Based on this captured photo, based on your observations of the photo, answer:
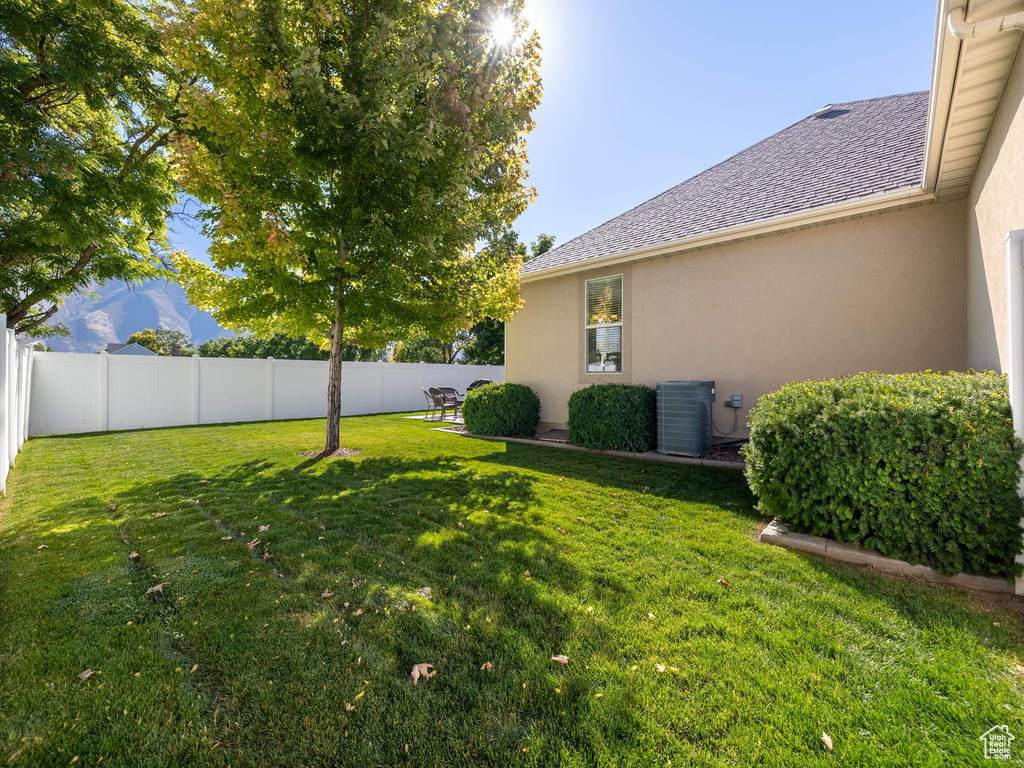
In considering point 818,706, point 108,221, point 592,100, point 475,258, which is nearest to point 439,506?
point 818,706

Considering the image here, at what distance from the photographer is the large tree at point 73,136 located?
4.95 m

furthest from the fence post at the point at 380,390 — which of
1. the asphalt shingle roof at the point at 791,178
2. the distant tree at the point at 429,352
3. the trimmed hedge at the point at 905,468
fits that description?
the distant tree at the point at 429,352

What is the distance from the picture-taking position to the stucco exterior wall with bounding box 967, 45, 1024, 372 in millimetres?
3000

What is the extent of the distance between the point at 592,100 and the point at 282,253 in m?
6.93

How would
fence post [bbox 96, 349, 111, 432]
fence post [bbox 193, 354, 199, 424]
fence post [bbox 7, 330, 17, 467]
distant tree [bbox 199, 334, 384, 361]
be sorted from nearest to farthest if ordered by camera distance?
fence post [bbox 7, 330, 17, 467], fence post [bbox 96, 349, 111, 432], fence post [bbox 193, 354, 199, 424], distant tree [bbox 199, 334, 384, 361]

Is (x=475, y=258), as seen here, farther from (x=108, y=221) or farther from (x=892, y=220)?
(x=892, y=220)

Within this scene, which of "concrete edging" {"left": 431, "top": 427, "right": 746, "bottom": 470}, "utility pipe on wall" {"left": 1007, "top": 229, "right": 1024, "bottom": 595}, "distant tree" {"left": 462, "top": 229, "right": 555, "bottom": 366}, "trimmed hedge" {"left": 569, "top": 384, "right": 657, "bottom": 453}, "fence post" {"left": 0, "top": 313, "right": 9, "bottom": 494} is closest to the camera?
"utility pipe on wall" {"left": 1007, "top": 229, "right": 1024, "bottom": 595}

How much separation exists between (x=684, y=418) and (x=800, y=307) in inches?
95.6

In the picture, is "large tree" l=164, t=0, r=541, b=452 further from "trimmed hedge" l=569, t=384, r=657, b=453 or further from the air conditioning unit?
the air conditioning unit

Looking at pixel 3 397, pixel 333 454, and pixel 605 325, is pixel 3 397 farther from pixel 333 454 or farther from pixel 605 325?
pixel 605 325

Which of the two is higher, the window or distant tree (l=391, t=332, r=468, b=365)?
distant tree (l=391, t=332, r=468, b=365)

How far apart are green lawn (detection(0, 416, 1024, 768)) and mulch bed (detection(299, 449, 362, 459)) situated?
3.07m

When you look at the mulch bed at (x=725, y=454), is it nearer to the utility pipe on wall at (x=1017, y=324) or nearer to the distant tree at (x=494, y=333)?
the utility pipe on wall at (x=1017, y=324)

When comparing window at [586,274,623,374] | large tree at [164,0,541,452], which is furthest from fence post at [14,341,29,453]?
window at [586,274,623,374]
